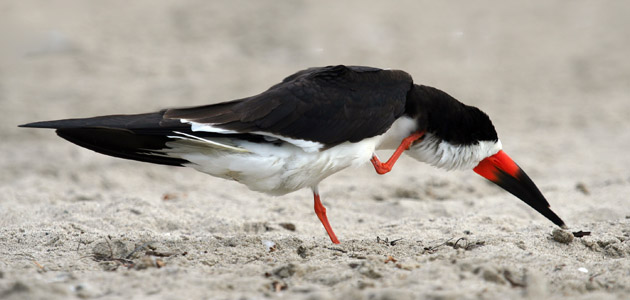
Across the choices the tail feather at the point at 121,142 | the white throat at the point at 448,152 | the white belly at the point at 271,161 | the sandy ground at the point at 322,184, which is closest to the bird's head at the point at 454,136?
the white throat at the point at 448,152

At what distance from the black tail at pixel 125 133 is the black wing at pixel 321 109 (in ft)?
0.43

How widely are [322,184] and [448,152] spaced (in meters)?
2.49

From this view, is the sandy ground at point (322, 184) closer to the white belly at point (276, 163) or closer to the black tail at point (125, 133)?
the white belly at point (276, 163)

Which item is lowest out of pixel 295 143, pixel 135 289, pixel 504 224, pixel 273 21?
pixel 135 289

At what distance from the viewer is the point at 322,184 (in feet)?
23.3

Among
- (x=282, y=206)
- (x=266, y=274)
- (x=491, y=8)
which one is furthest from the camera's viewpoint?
(x=491, y=8)

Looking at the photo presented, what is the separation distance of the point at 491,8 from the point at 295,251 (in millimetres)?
10344

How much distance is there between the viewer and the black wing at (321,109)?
405 centimetres

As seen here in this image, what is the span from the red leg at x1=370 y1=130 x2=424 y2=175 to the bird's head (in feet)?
0.26

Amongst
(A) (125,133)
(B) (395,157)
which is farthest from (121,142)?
(B) (395,157)

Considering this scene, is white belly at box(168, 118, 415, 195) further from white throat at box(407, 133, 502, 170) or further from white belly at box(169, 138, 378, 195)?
white throat at box(407, 133, 502, 170)

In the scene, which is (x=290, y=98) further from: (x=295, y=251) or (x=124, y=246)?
(x=124, y=246)

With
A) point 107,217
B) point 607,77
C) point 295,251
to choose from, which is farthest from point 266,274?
point 607,77

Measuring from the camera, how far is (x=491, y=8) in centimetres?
1328
